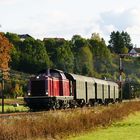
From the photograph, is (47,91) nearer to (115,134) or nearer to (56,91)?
(56,91)

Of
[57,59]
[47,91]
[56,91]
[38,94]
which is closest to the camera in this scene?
[47,91]

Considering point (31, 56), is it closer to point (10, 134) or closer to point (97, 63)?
point (97, 63)

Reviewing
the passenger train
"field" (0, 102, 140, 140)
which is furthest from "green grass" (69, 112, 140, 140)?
the passenger train

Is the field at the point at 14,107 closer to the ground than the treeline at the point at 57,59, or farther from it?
closer to the ground

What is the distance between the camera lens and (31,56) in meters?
138

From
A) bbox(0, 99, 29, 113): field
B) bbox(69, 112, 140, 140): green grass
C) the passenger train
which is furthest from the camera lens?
bbox(0, 99, 29, 113): field

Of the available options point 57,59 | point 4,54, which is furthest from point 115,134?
point 57,59

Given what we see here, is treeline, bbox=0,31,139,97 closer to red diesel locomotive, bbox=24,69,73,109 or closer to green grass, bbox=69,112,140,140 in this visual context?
red diesel locomotive, bbox=24,69,73,109

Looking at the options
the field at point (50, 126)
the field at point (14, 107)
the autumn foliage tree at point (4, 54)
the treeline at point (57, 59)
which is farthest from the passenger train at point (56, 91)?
the treeline at point (57, 59)

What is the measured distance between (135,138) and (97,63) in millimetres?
152427

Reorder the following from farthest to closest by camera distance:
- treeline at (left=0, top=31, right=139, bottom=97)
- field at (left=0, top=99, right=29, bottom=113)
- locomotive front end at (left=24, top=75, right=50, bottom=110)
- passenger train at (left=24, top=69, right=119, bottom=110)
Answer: treeline at (left=0, top=31, right=139, bottom=97), field at (left=0, top=99, right=29, bottom=113), passenger train at (left=24, top=69, right=119, bottom=110), locomotive front end at (left=24, top=75, right=50, bottom=110)

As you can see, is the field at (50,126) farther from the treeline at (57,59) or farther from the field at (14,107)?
the treeline at (57,59)

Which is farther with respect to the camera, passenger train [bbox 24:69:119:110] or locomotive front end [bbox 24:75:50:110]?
passenger train [bbox 24:69:119:110]

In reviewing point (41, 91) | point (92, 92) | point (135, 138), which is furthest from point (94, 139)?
point (92, 92)
